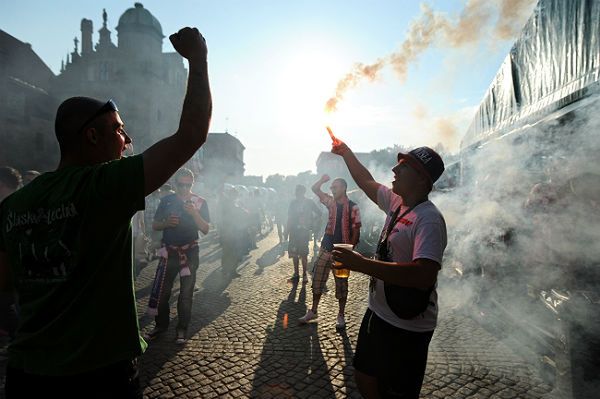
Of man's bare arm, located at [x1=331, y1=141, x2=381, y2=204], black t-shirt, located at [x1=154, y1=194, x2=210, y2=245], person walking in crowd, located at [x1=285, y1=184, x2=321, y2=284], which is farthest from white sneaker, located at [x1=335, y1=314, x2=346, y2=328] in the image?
person walking in crowd, located at [x1=285, y1=184, x2=321, y2=284]

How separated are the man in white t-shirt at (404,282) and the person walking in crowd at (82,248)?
1336 millimetres

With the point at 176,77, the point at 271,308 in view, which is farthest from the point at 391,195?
the point at 176,77

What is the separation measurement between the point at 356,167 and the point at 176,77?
4665cm

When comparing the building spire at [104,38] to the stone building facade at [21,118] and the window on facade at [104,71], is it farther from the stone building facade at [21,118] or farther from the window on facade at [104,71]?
the stone building facade at [21,118]

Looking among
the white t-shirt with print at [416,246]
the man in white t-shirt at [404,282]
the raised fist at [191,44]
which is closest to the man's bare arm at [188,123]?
the raised fist at [191,44]

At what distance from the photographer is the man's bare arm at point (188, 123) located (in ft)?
4.39

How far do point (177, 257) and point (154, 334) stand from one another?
1120mm

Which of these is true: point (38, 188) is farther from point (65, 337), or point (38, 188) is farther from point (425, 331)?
point (425, 331)

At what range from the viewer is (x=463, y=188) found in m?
7.97

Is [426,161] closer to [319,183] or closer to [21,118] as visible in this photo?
[319,183]

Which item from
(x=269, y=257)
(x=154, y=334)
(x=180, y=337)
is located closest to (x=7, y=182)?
(x=154, y=334)


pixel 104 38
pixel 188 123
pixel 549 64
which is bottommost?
pixel 188 123

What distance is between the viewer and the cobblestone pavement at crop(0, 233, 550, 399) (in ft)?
11.6

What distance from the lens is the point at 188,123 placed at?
1380 millimetres
